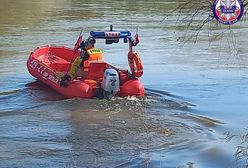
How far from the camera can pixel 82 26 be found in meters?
27.7

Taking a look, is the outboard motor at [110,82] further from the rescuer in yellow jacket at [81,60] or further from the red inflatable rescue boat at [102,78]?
the rescuer in yellow jacket at [81,60]

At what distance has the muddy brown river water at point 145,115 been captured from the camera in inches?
337

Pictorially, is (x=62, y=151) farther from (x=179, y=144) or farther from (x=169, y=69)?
(x=169, y=69)

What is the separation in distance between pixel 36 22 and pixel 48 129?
19.9 metres

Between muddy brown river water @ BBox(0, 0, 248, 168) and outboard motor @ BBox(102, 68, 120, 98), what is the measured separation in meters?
0.24

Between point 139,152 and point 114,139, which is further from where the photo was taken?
point 114,139

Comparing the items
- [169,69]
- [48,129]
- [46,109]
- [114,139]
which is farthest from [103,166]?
[169,69]

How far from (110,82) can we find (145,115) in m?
1.18
